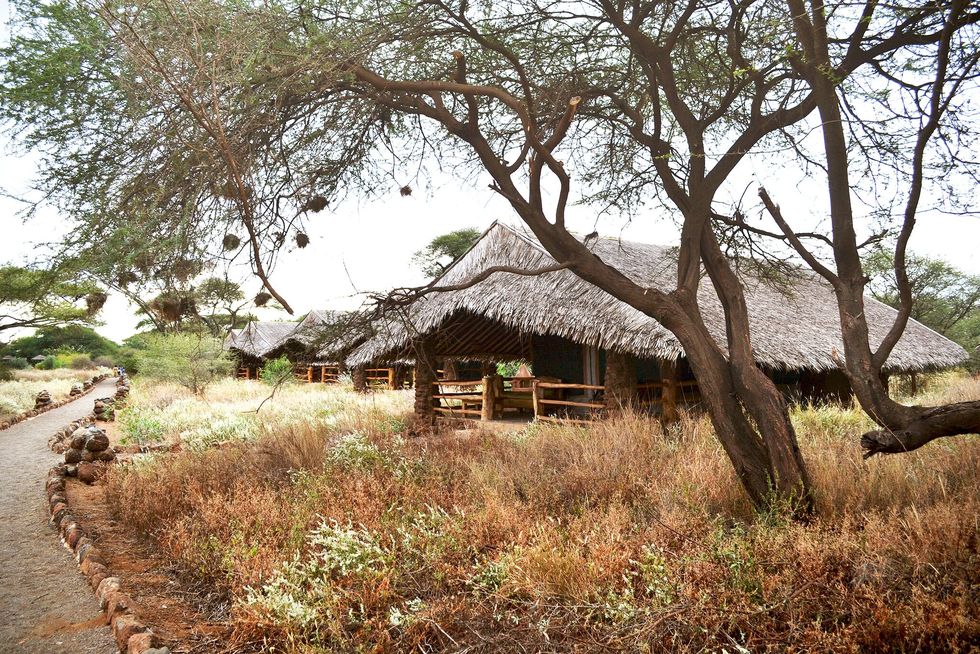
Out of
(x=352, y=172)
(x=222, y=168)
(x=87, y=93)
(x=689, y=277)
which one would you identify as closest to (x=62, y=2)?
(x=87, y=93)

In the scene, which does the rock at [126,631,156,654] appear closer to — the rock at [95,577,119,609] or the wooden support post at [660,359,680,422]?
the rock at [95,577,119,609]

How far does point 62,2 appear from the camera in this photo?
13.8ft

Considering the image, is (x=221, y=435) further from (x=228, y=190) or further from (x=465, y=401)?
(x=228, y=190)

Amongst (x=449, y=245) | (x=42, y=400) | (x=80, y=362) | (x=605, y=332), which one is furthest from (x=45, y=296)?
(x=80, y=362)

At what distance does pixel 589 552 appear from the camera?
3955 mm

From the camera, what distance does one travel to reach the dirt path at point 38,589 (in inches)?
156

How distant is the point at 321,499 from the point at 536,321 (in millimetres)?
5668

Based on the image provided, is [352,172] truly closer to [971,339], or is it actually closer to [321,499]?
[321,499]

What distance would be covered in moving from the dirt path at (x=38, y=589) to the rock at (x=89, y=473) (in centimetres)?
47

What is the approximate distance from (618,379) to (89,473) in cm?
772

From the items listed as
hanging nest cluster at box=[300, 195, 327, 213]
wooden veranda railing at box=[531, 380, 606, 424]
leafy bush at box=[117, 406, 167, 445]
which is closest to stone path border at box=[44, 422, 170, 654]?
hanging nest cluster at box=[300, 195, 327, 213]

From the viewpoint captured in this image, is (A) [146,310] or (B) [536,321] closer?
(A) [146,310]

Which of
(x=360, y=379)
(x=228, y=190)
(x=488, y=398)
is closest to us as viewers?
(x=228, y=190)

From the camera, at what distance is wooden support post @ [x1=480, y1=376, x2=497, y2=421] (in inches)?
559
